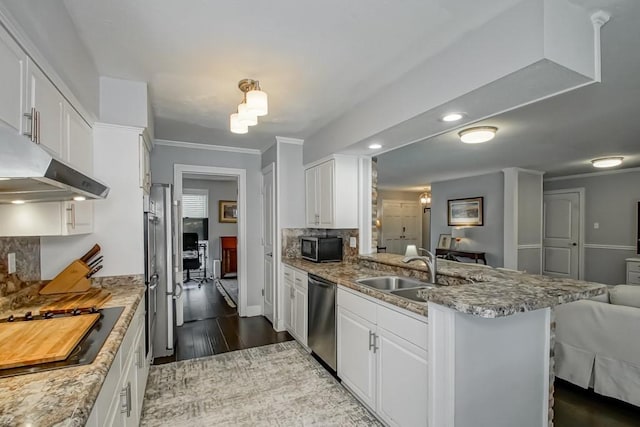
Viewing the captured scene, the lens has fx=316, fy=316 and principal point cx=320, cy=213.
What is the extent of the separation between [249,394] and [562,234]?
24.0 ft

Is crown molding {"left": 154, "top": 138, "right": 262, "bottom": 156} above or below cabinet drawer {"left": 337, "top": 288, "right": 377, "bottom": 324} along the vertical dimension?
above

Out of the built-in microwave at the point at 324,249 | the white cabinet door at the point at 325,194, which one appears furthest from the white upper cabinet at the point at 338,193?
the built-in microwave at the point at 324,249

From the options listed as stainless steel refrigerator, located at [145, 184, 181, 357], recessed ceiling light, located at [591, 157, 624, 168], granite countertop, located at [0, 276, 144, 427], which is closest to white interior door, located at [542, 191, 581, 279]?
recessed ceiling light, located at [591, 157, 624, 168]

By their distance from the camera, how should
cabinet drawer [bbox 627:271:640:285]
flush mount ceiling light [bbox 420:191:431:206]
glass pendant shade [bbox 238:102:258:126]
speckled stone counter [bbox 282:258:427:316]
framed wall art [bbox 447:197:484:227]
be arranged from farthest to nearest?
flush mount ceiling light [bbox 420:191:431:206] < framed wall art [bbox 447:197:484:227] < cabinet drawer [bbox 627:271:640:285] < glass pendant shade [bbox 238:102:258:126] < speckled stone counter [bbox 282:258:427:316]

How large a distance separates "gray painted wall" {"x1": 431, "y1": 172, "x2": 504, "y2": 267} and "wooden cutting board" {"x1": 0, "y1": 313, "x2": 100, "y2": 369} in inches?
260

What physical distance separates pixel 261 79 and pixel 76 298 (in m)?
1.92

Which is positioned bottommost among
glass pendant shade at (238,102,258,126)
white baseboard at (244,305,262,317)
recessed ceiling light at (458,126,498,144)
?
white baseboard at (244,305,262,317)

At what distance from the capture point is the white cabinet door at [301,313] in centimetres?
328

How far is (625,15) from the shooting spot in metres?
1.53

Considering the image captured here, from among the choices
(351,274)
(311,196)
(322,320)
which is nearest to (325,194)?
(311,196)

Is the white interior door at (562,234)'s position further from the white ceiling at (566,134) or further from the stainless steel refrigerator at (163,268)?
the stainless steel refrigerator at (163,268)

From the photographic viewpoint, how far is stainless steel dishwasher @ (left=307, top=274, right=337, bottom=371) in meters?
2.74

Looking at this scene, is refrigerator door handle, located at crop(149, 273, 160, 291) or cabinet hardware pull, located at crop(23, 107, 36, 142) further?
refrigerator door handle, located at crop(149, 273, 160, 291)

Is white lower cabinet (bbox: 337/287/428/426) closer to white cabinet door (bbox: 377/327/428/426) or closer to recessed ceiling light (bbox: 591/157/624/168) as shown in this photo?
white cabinet door (bbox: 377/327/428/426)
